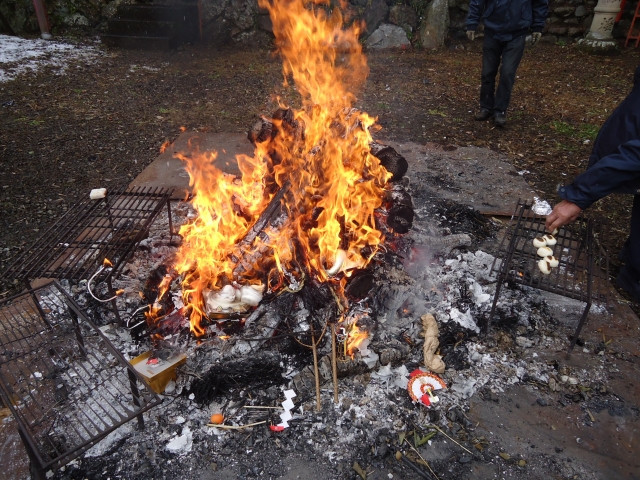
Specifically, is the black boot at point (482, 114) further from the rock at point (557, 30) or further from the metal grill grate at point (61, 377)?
the metal grill grate at point (61, 377)

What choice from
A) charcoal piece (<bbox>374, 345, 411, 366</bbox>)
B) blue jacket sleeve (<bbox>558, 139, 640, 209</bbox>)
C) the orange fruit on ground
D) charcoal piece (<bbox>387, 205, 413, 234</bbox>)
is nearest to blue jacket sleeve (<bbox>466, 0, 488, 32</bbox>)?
charcoal piece (<bbox>387, 205, 413, 234</bbox>)

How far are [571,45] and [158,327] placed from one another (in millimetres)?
12513

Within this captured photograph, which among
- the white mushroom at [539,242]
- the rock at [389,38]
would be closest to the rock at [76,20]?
the rock at [389,38]

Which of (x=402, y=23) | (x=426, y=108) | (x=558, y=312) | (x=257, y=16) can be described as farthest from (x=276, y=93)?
(x=558, y=312)

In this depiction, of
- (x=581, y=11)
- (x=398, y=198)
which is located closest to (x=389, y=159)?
(x=398, y=198)

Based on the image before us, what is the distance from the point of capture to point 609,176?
290 centimetres

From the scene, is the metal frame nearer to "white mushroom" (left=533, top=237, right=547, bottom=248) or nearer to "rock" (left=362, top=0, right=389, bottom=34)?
"white mushroom" (left=533, top=237, right=547, bottom=248)

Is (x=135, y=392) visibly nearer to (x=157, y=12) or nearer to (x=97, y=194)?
(x=97, y=194)

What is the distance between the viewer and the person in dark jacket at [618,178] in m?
2.86

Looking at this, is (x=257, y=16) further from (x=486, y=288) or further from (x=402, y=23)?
(x=486, y=288)

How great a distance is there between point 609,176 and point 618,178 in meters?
0.06

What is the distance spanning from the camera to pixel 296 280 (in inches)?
143

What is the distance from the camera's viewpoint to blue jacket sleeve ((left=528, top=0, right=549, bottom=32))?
22.7 feet

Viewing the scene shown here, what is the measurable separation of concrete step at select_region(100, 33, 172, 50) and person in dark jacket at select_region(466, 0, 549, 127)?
759 cm
